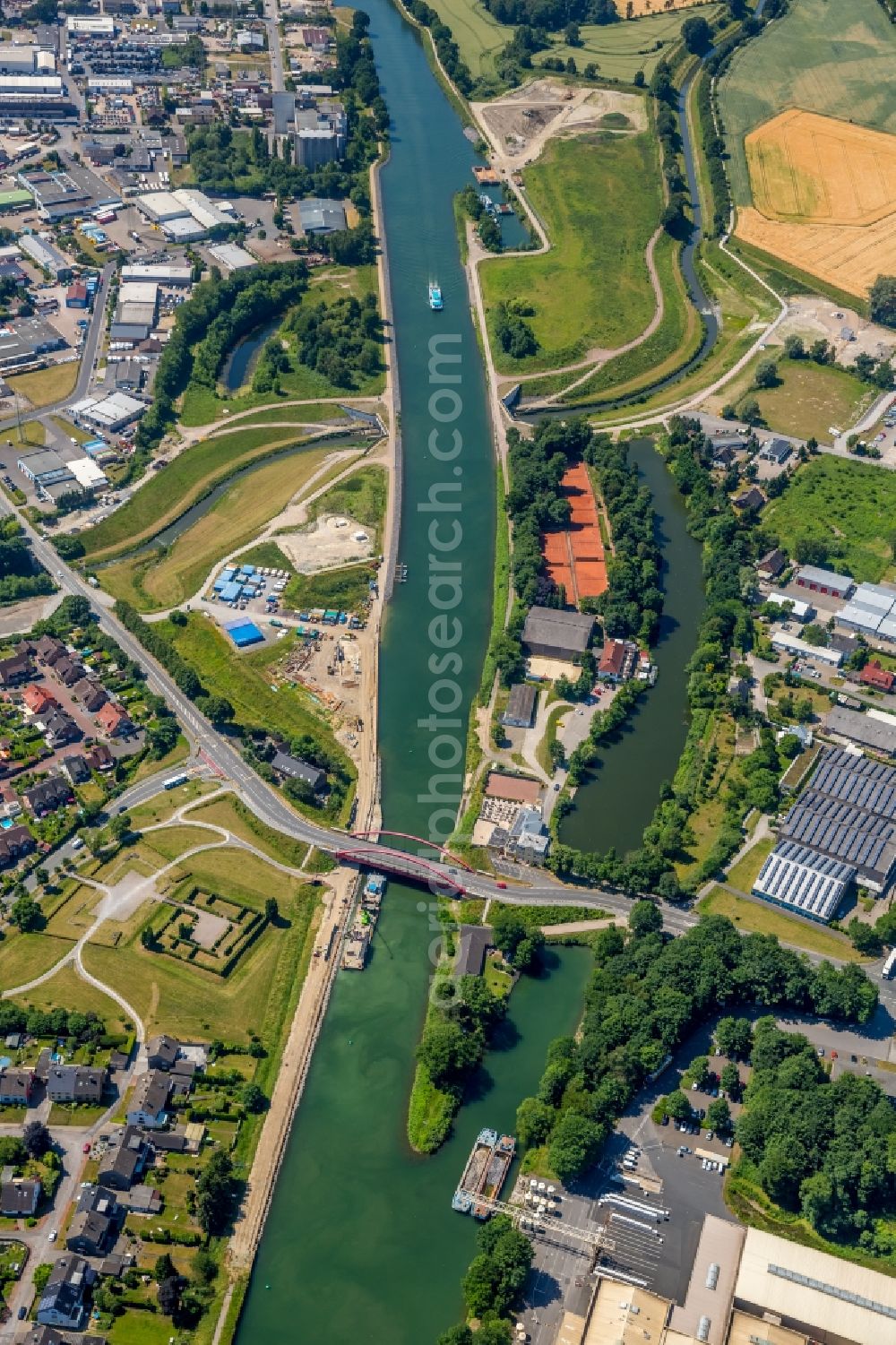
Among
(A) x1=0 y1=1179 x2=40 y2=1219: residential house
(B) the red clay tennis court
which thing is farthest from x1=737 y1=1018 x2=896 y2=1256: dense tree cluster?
(B) the red clay tennis court

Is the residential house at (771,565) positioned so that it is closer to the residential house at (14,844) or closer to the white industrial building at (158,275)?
the residential house at (14,844)

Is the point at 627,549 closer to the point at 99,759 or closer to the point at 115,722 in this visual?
the point at 115,722

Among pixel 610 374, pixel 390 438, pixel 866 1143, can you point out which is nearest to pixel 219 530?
pixel 390 438

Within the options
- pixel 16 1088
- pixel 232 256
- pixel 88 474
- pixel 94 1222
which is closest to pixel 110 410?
pixel 88 474

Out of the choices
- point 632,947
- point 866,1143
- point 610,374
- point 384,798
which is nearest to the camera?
point 866,1143

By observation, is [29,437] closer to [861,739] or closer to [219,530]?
[219,530]

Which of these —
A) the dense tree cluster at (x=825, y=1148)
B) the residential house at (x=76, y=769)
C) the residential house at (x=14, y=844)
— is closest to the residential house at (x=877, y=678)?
the dense tree cluster at (x=825, y=1148)

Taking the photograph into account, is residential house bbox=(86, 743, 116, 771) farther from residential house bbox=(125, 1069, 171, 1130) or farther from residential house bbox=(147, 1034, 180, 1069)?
residential house bbox=(125, 1069, 171, 1130)

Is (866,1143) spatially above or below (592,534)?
below
